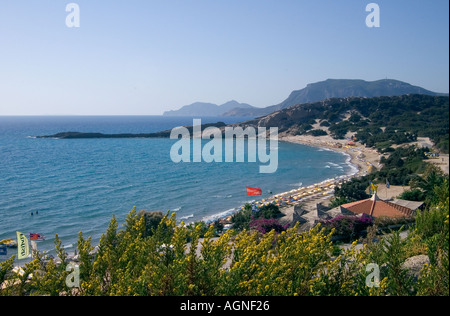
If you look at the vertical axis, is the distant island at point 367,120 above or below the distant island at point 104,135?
above

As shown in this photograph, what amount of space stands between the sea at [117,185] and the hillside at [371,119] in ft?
44.0

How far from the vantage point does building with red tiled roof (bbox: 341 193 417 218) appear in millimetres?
21156

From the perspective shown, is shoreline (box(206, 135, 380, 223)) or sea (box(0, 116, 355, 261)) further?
shoreline (box(206, 135, 380, 223))

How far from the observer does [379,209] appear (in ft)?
71.7

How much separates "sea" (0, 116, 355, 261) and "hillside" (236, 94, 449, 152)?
528 inches
